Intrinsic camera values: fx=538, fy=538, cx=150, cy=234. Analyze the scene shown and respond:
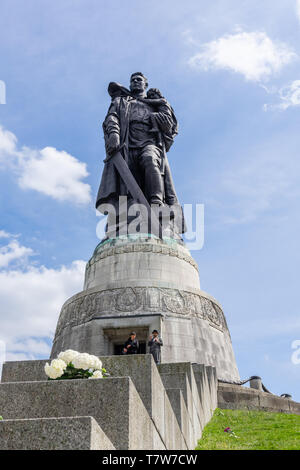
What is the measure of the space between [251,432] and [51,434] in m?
8.90

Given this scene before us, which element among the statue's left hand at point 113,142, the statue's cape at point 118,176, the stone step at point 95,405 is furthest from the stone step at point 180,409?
the statue's left hand at point 113,142

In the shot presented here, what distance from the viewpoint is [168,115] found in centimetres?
2859

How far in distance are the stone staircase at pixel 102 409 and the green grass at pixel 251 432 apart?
0.91 m

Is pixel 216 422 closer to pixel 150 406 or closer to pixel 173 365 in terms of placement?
pixel 173 365

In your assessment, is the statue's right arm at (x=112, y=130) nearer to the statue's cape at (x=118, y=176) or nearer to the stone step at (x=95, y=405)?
the statue's cape at (x=118, y=176)

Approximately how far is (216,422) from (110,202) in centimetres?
1536

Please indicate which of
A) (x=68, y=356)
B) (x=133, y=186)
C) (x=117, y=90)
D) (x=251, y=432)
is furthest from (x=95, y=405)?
(x=117, y=90)

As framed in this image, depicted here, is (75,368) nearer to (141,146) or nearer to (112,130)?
(112,130)

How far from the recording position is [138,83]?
3009 cm

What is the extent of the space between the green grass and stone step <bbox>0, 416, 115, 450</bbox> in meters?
6.30

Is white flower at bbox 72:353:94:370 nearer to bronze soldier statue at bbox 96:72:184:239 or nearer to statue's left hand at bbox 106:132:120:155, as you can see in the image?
bronze soldier statue at bbox 96:72:184:239

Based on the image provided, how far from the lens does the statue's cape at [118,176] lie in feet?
90.3

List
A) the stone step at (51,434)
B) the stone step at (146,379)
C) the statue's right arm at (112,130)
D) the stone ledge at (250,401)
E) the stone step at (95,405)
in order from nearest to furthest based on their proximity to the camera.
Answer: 1. the stone step at (51,434)
2. the stone step at (95,405)
3. the stone step at (146,379)
4. the stone ledge at (250,401)
5. the statue's right arm at (112,130)

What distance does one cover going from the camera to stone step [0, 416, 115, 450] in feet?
15.1
